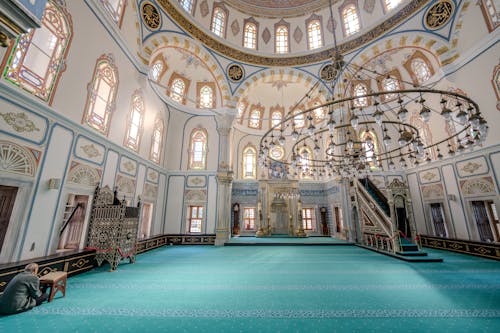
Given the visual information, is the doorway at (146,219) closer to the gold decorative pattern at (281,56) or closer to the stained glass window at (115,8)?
the stained glass window at (115,8)

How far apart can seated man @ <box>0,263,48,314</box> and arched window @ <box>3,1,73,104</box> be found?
11.4 ft

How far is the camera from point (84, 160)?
508cm

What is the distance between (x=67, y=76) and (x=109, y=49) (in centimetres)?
182

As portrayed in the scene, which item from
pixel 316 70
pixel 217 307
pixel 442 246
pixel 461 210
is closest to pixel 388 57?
pixel 316 70

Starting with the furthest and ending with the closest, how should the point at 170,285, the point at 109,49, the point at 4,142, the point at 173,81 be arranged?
the point at 173,81 → the point at 109,49 → the point at 170,285 → the point at 4,142

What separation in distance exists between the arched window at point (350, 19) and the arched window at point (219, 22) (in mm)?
6528

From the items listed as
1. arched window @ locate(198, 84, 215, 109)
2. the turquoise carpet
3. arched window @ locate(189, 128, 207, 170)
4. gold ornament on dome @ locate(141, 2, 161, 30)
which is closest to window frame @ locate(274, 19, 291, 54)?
arched window @ locate(198, 84, 215, 109)

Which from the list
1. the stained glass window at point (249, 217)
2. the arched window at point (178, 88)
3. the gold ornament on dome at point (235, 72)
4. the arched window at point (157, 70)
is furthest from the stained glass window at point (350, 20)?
the stained glass window at point (249, 217)

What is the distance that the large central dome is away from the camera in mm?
11023

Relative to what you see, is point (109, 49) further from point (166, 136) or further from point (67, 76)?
point (166, 136)

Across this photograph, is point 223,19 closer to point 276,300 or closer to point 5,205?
point 5,205

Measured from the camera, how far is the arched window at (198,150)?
10266 mm

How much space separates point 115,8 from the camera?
19.9ft

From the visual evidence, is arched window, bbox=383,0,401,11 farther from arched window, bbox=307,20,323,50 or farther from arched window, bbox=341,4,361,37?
arched window, bbox=307,20,323,50
